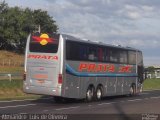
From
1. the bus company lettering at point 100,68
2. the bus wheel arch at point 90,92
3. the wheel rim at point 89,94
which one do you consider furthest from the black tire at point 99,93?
the bus company lettering at point 100,68

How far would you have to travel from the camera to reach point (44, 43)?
2755 cm

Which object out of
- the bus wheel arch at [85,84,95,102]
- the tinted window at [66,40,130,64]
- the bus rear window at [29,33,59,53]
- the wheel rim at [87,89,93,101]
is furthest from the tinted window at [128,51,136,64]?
the bus rear window at [29,33,59,53]

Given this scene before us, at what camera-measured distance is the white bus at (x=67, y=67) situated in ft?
88.6

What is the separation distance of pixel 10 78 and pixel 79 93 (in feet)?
43.3

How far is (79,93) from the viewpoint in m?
28.6

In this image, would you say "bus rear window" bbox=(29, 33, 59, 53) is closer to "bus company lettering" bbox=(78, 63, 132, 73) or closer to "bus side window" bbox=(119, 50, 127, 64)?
"bus company lettering" bbox=(78, 63, 132, 73)

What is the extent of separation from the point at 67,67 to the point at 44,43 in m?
1.80

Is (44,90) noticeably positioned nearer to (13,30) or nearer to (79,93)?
(79,93)

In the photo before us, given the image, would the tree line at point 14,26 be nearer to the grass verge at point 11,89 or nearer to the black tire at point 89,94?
the grass verge at point 11,89

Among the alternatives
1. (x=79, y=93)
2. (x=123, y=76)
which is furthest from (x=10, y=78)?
(x=79, y=93)

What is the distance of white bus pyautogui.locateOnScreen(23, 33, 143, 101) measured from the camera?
88.6 feet

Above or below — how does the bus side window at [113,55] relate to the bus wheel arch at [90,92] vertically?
above

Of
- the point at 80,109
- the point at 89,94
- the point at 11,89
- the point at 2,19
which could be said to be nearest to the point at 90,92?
the point at 89,94

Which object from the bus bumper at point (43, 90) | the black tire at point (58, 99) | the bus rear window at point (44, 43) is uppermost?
the bus rear window at point (44, 43)
